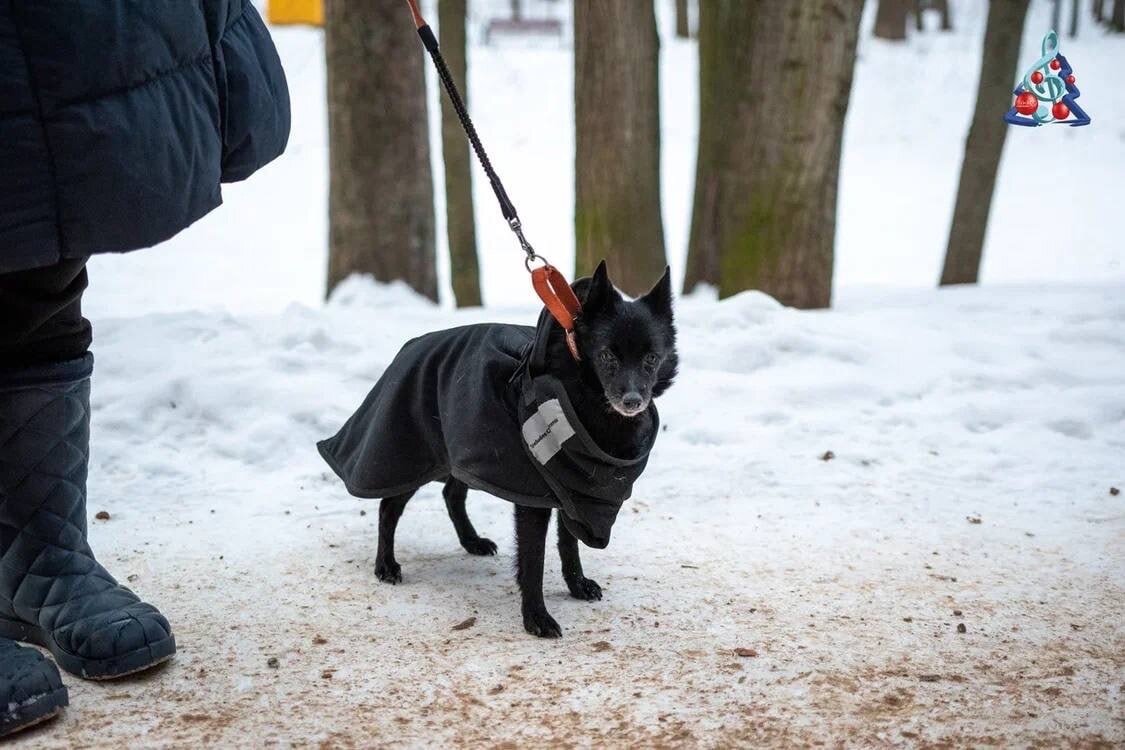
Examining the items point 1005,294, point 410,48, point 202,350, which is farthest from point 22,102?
point 1005,294

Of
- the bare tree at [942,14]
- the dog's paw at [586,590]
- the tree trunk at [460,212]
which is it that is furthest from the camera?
the bare tree at [942,14]

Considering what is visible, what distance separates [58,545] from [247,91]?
4.14 feet

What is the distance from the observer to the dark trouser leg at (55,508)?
2.82 m

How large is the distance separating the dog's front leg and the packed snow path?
67 millimetres

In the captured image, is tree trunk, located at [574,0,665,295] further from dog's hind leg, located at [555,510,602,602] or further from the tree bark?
dog's hind leg, located at [555,510,602,602]

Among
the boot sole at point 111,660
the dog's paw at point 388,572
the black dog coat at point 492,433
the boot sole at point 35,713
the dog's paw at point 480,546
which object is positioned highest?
the black dog coat at point 492,433

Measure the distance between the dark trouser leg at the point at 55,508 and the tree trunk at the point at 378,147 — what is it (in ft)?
16.2

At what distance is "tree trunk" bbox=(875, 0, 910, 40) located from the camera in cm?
2853

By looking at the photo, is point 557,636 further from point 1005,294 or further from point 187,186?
point 1005,294

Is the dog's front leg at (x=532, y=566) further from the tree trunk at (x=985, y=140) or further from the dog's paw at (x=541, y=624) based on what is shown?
the tree trunk at (x=985, y=140)

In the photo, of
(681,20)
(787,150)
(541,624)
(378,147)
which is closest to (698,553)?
(541,624)

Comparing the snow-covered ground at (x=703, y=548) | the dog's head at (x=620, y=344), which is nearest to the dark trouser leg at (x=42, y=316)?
the snow-covered ground at (x=703, y=548)

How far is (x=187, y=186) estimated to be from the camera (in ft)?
8.25

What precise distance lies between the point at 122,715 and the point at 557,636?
4.01ft
